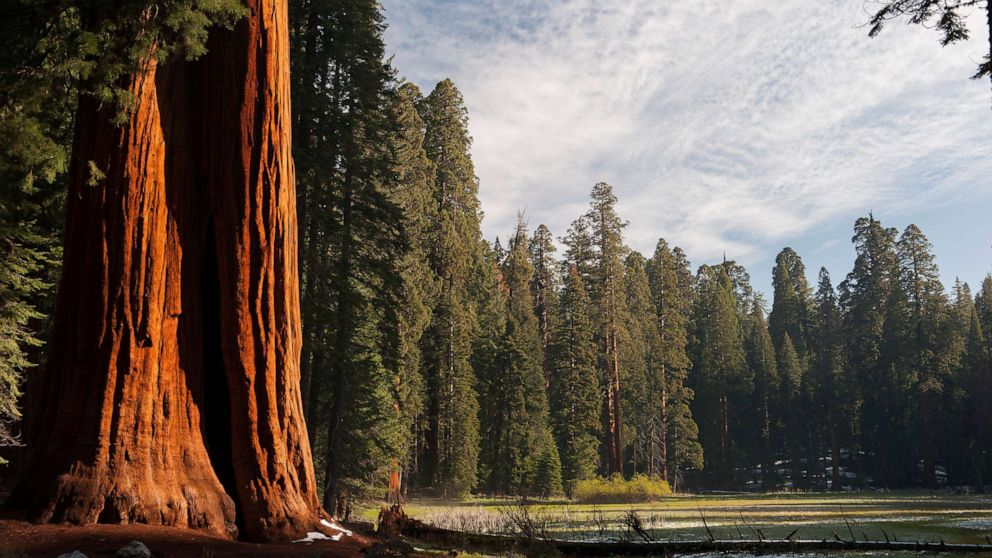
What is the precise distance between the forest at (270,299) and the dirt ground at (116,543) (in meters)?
0.33

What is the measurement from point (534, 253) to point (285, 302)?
59.6 m

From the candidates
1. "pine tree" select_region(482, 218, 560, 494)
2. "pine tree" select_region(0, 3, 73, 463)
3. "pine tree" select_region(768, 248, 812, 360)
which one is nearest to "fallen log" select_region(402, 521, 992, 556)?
"pine tree" select_region(0, 3, 73, 463)

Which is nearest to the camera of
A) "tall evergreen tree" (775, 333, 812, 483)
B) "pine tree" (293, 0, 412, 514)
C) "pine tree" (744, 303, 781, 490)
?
"pine tree" (293, 0, 412, 514)

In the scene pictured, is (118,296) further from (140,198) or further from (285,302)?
(285,302)

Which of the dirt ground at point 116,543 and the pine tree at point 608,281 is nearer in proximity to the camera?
the dirt ground at point 116,543

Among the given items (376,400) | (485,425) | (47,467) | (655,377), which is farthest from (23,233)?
(655,377)

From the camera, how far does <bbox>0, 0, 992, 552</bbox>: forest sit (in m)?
8.97

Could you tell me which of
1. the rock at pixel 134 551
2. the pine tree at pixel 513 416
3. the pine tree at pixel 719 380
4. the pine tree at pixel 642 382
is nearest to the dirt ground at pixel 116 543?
the rock at pixel 134 551

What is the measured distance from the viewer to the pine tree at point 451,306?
1668 inches

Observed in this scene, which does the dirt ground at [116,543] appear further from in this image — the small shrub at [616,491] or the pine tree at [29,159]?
the small shrub at [616,491]

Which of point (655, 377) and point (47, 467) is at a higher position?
point (655, 377)

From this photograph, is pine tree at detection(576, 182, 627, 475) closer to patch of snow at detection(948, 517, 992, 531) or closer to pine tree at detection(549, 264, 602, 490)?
pine tree at detection(549, 264, 602, 490)

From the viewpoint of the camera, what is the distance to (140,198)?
9180 mm

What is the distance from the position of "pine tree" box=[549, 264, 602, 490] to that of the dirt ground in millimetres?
38764
